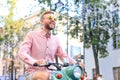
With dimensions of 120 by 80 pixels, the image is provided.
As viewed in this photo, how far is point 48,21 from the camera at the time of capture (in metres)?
3.68

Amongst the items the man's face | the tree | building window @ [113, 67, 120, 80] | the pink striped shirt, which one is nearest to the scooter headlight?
the pink striped shirt

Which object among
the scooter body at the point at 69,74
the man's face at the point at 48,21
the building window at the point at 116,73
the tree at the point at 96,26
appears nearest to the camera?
the scooter body at the point at 69,74

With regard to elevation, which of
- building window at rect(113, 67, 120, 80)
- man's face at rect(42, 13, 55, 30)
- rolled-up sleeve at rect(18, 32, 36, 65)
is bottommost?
building window at rect(113, 67, 120, 80)

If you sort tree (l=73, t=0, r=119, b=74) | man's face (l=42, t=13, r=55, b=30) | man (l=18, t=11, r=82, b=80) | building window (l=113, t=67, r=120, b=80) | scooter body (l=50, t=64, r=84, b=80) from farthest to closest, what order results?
building window (l=113, t=67, r=120, b=80) < tree (l=73, t=0, r=119, b=74) < man's face (l=42, t=13, r=55, b=30) < man (l=18, t=11, r=82, b=80) < scooter body (l=50, t=64, r=84, b=80)

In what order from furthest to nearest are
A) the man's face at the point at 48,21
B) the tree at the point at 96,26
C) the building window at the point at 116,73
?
the building window at the point at 116,73 → the tree at the point at 96,26 → the man's face at the point at 48,21

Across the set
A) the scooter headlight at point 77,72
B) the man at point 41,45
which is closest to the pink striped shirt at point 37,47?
the man at point 41,45

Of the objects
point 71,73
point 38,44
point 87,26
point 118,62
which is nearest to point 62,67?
point 71,73

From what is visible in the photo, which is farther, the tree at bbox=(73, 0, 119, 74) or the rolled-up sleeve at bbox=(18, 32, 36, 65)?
the tree at bbox=(73, 0, 119, 74)

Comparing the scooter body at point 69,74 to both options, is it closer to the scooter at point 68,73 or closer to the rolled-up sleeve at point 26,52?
the scooter at point 68,73

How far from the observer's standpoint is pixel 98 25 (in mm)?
24812

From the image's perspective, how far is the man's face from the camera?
368 cm

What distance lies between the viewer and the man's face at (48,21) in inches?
145

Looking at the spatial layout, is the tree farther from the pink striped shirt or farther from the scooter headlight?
the scooter headlight

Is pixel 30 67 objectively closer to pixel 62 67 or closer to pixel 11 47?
pixel 62 67
